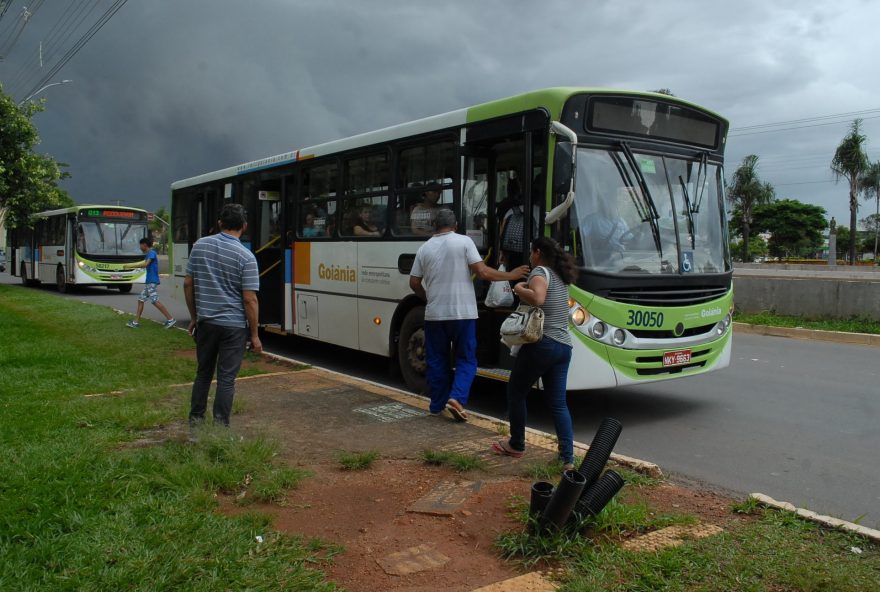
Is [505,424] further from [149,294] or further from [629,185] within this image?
[149,294]

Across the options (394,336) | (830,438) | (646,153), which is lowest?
(830,438)

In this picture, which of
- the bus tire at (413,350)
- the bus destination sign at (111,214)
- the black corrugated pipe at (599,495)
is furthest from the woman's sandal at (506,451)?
the bus destination sign at (111,214)

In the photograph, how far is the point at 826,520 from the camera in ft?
13.4

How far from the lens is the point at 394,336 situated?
8.59 m

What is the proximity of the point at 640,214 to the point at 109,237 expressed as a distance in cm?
2302

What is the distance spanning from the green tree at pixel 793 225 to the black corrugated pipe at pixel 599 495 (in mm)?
87133

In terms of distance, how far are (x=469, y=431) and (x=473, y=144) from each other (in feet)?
9.75

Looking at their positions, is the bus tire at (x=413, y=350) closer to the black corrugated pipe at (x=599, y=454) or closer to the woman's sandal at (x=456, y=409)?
the woman's sandal at (x=456, y=409)

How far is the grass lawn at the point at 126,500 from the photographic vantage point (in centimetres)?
339

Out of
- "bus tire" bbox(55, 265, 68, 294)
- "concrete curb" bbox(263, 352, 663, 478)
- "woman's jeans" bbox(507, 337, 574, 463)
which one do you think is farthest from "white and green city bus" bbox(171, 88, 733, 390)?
"bus tire" bbox(55, 265, 68, 294)

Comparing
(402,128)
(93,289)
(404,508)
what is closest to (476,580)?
(404,508)

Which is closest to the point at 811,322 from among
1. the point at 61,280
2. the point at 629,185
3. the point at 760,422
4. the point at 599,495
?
the point at 760,422

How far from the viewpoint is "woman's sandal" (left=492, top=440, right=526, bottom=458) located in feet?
17.6

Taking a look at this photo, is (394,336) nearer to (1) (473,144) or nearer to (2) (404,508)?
(1) (473,144)
